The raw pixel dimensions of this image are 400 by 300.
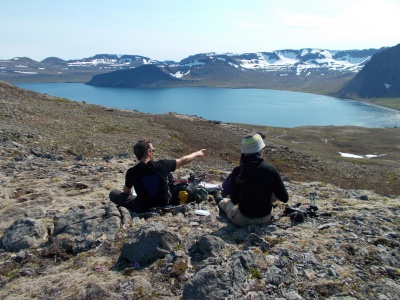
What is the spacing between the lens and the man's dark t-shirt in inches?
373

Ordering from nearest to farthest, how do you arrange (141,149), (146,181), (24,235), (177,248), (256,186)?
(177,248) → (24,235) → (256,186) → (141,149) → (146,181)

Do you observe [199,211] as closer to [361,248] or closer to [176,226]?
[176,226]

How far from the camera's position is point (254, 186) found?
8.49 meters

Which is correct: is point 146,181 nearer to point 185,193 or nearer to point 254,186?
point 185,193

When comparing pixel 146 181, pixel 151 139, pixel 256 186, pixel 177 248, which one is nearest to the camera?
pixel 177 248

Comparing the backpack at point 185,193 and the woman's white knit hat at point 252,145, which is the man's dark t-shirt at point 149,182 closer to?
the backpack at point 185,193

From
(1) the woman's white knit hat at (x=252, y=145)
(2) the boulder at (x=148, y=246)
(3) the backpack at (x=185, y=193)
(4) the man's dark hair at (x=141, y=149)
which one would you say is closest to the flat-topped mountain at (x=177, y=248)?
(2) the boulder at (x=148, y=246)

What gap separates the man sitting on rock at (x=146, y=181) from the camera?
9.49 m

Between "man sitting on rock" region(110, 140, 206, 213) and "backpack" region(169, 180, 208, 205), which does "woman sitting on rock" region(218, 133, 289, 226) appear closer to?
"man sitting on rock" region(110, 140, 206, 213)

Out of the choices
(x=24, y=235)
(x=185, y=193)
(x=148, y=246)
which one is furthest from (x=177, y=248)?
(x=24, y=235)

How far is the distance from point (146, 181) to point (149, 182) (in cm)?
10

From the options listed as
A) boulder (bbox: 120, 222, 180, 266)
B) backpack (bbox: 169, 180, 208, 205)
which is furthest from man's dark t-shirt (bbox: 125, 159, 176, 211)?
boulder (bbox: 120, 222, 180, 266)

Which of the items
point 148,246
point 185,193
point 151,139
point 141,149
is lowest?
point 151,139

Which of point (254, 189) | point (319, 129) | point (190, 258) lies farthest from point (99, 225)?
point (319, 129)
